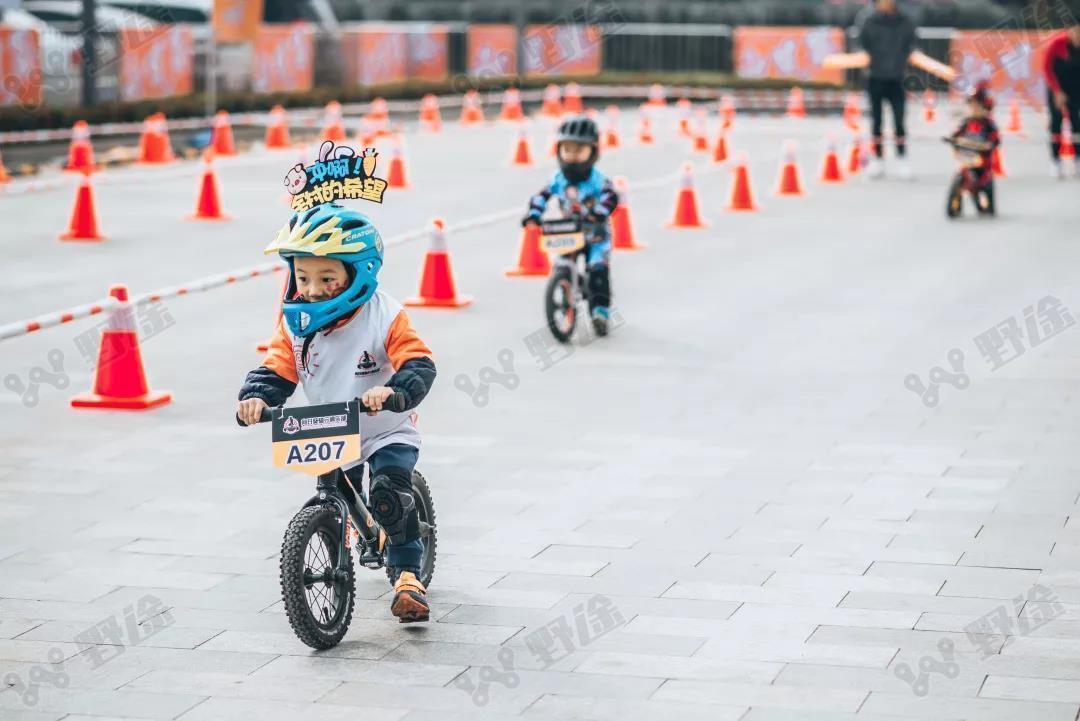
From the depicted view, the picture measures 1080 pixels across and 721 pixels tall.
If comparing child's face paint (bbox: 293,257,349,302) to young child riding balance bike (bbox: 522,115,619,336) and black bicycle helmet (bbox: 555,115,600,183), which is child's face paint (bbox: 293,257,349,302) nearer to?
young child riding balance bike (bbox: 522,115,619,336)

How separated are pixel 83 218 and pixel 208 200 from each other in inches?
79.7

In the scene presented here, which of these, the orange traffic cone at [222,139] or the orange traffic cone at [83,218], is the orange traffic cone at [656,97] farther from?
the orange traffic cone at [83,218]

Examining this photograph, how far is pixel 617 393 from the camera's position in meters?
11.3

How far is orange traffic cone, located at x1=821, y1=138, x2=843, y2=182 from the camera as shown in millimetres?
23703

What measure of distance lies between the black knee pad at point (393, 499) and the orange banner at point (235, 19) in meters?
24.2

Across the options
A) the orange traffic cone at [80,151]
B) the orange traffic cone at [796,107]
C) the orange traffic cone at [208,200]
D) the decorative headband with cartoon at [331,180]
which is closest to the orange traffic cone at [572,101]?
the orange traffic cone at [796,107]

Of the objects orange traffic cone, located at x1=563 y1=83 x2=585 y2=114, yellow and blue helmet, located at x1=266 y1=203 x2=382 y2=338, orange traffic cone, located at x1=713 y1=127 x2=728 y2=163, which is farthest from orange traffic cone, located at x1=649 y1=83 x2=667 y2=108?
yellow and blue helmet, located at x1=266 y1=203 x2=382 y2=338

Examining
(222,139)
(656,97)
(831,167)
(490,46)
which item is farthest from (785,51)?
(831,167)

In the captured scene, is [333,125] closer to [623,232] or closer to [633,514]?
[623,232]

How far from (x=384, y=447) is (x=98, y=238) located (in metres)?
12.0

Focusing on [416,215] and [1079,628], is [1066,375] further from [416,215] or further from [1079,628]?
[416,215]

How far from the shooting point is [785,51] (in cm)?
4297

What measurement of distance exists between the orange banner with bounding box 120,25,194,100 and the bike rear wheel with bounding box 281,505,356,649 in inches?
1012

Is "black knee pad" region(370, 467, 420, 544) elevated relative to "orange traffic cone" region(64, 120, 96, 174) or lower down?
lower down
